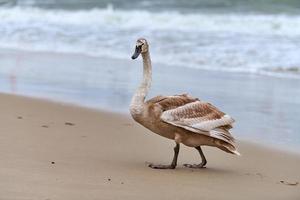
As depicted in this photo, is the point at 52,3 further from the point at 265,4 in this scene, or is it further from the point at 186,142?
the point at 186,142

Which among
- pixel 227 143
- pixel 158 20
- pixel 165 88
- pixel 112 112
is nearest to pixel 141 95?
pixel 227 143

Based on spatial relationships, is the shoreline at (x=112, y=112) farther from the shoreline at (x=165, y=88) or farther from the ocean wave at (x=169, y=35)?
the ocean wave at (x=169, y=35)

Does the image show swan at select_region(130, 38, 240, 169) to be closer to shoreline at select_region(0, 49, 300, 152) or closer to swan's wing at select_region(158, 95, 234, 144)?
swan's wing at select_region(158, 95, 234, 144)

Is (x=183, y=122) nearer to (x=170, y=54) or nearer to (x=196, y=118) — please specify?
(x=196, y=118)

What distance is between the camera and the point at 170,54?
53.4 ft

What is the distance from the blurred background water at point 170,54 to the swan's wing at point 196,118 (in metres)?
1.36

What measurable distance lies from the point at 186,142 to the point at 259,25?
1504 centimetres

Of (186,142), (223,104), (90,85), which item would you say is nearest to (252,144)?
(186,142)

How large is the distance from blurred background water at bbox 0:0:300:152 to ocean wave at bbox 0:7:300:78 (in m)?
0.03

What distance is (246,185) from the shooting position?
5.87 m

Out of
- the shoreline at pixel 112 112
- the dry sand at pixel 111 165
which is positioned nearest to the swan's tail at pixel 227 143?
the dry sand at pixel 111 165

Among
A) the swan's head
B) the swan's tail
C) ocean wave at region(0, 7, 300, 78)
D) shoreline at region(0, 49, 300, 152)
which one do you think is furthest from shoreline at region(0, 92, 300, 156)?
ocean wave at region(0, 7, 300, 78)

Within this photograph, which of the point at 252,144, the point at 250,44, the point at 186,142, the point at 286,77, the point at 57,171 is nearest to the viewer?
the point at 57,171

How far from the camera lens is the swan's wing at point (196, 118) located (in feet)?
20.7
